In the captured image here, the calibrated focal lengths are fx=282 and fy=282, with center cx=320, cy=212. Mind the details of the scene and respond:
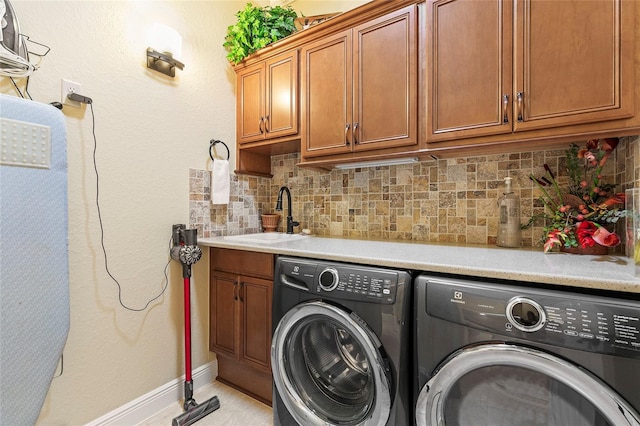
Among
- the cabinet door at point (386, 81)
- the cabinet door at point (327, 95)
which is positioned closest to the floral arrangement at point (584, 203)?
the cabinet door at point (386, 81)

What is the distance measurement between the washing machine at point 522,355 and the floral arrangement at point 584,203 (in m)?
0.48

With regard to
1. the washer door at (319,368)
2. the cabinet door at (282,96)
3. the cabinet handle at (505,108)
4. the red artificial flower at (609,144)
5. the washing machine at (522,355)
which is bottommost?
the washer door at (319,368)

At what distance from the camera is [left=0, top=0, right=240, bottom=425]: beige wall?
1.37m

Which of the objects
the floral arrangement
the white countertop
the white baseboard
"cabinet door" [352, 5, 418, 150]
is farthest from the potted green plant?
the white baseboard

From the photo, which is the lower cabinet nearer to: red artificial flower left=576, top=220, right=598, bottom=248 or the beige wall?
the beige wall

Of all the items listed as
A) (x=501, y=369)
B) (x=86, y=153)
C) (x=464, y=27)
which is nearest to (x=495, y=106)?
(x=464, y=27)

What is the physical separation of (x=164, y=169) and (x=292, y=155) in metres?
1.00

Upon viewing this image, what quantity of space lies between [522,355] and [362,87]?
4.82 feet

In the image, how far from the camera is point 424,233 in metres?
1.81

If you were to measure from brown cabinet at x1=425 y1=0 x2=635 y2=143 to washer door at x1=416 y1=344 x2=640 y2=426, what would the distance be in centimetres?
96

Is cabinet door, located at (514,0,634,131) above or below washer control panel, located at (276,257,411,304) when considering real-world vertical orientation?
above

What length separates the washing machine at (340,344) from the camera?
1.08 m

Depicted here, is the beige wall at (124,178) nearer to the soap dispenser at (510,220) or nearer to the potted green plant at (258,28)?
the potted green plant at (258,28)

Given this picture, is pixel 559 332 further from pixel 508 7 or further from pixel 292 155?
pixel 292 155
